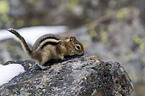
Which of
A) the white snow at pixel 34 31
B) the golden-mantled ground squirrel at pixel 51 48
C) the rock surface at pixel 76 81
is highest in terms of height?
the white snow at pixel 34 31

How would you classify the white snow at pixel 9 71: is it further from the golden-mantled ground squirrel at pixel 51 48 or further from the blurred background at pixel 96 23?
the blurred background at pixel 96 23

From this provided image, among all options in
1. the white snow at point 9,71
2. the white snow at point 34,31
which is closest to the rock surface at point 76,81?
the white snow at point 9,71

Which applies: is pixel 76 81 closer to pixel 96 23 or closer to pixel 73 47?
pixel 73 47

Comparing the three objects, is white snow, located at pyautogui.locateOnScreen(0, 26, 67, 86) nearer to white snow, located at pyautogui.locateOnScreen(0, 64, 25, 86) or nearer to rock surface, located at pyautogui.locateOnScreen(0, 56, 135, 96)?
white snow, located at pyautogui.locateOnScreen(0, 64, 25, 86)

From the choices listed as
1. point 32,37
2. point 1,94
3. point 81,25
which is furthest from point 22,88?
point 81,25

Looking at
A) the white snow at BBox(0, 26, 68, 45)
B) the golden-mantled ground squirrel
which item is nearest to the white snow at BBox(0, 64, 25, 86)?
the golden-mantled ground squirrel
